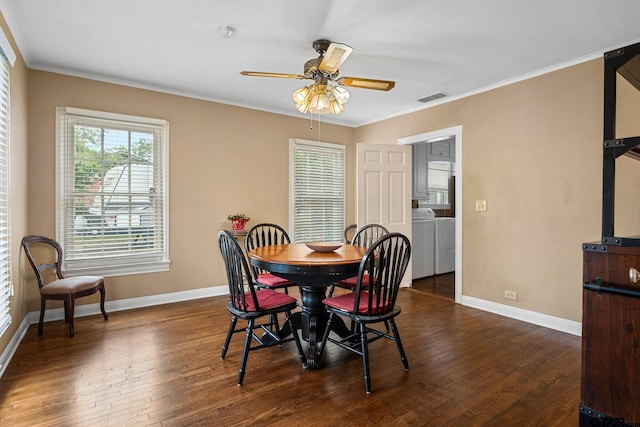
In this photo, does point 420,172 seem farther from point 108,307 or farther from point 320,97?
point 108,307

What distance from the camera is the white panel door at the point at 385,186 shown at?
4.57m

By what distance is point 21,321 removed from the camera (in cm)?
303

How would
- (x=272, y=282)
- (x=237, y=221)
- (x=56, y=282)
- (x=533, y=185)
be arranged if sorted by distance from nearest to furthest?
(x=272, y=282)
(x=56, y=282)
(x=533, y=185)
(x=237, y=221)

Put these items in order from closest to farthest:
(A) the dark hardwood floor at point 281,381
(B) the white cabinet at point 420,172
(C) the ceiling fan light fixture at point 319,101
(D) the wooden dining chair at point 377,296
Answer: (A) the dark hardwood floor at point 281,381 → (D) the wooden dining chair at point 377,296 → (C) the ceiling fan light fixture at point 319,101 → (B) the white cabinet at point 420,172

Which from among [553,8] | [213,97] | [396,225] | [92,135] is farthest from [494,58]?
[92,135]

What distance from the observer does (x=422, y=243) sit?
17.8ft

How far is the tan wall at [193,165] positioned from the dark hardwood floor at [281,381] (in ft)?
3.49

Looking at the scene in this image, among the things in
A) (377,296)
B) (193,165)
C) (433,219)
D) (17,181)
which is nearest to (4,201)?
(17,181)

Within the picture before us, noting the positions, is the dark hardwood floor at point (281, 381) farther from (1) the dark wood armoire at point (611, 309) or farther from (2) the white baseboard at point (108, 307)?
A: (1) the dark wood armoire at point (611, 309)

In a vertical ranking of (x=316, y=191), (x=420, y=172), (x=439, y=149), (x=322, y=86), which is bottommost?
(x=316, y=191)

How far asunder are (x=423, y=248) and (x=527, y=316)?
2.10 metres

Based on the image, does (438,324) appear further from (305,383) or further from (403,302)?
(305,383)

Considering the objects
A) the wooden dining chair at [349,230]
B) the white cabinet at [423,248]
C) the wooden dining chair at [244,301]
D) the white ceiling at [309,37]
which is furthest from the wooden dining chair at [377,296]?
the white cabinet at [423,248]

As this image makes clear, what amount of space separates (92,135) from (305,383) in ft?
11.0
